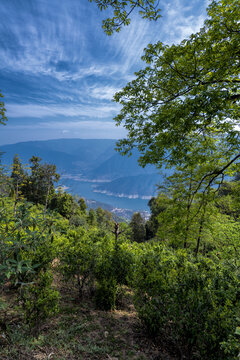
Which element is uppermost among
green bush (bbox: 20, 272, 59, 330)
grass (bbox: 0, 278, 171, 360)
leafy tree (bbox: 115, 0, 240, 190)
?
leafy tree (bbox: 115, 0, 240, 190)

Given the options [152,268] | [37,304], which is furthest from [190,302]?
[37,304]

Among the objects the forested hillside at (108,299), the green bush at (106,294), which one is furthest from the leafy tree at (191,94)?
the green bush at (106,294)

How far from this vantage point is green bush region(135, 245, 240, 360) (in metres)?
3.13

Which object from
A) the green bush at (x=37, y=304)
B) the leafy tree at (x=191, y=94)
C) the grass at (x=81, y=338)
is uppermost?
the leafy tree at (x=191, y=94)

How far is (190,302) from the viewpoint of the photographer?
11.7 ft

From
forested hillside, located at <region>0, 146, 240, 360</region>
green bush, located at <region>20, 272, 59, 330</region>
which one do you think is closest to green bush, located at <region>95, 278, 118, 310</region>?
forested hillside, located at <region>0, 146, 240, 360</region>

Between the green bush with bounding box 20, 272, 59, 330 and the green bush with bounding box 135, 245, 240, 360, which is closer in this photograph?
the green bush with bounding box 135, 245, 240, 360

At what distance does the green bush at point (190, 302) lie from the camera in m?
3.13

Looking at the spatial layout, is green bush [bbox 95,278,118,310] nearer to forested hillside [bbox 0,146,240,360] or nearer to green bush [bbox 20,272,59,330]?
forested hillside [bbox 0,146,240,360]

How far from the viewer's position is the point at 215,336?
10.0 feet

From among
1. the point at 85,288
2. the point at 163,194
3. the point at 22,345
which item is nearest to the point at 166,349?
the point at 22,345

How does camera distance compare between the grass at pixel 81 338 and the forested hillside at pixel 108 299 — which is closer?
the forested hillside at pixel 108 299

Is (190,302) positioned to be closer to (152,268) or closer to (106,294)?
(152,268)

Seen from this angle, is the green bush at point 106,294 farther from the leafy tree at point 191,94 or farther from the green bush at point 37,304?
the leafy tree at point 191,94
